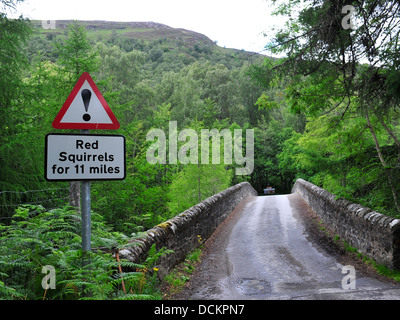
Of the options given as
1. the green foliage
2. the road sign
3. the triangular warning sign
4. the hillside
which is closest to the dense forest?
the green foliage

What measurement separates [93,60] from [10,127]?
15.3 ft

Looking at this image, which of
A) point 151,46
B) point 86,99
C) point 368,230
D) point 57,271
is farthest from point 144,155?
point 151,46

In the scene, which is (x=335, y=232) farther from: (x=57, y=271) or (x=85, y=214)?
(x=85, y=214)

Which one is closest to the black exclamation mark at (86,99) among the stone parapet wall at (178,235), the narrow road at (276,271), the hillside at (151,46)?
the stone parapet wall at (178,235)

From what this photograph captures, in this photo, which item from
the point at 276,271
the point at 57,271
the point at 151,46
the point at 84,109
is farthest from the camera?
the point at 151,46

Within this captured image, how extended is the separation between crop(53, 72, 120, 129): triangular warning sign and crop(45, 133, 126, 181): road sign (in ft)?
0.45

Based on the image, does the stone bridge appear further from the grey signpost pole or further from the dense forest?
the grey signpost pole

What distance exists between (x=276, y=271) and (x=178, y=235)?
7.21 feet

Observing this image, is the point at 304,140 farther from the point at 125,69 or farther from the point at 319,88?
the point at 125,69

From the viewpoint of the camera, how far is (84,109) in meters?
2.82

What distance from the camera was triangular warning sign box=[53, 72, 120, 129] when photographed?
275cm

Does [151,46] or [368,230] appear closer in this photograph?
[368,230]

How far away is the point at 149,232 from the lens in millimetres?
5246
